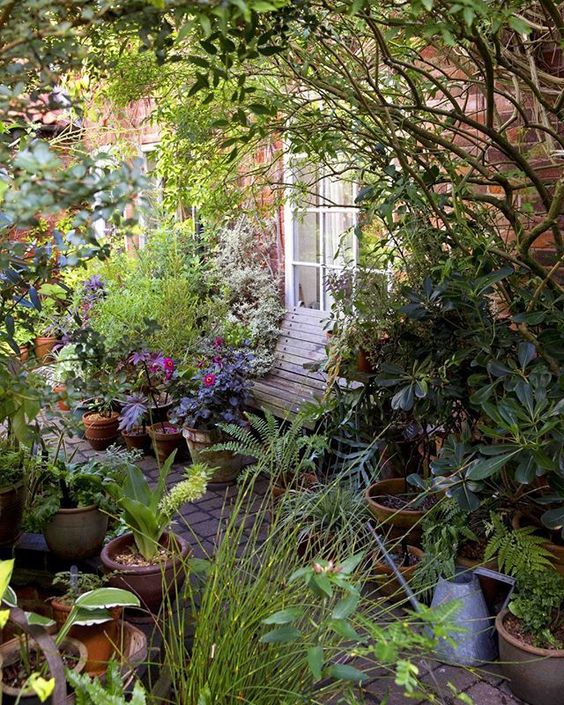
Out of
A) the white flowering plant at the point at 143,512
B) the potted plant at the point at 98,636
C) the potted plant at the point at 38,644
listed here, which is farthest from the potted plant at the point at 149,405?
the potted plant at the point at 38,644

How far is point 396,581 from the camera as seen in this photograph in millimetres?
3469

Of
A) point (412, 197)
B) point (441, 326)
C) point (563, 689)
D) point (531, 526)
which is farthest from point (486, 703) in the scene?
point (412, 197)

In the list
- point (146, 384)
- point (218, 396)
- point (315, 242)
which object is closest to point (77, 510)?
point (218, 396)

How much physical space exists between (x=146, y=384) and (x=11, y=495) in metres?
2.72

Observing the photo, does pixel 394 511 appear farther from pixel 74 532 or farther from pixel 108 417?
pixel 108 417

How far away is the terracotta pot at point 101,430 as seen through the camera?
6031 mm

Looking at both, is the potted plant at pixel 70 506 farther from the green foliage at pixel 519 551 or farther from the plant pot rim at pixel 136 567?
the green foliage at pixel 519 551

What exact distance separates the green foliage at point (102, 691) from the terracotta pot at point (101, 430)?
409 cm

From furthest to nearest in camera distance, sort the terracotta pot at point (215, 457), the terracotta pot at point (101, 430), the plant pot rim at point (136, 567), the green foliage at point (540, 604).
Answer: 1. the terracotta pot at point (101, 430)
2. the terracotta pot at point (215, 457)
3. the plant pot rim at point (136, 567)
4. the green foliage at point (540, 604)

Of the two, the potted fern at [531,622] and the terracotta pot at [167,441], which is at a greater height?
the potted fern at [531,622]

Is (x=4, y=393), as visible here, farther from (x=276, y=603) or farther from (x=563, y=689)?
(x=563, y=689)

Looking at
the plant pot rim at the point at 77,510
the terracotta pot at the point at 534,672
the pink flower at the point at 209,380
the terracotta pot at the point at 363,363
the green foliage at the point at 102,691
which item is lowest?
the terracotta pot at the point at 534,672

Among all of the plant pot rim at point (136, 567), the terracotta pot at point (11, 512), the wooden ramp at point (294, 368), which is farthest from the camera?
the wooden ramp at point (294, 368)

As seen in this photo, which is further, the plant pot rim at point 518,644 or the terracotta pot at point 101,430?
the terracotta pot at point 101,430
